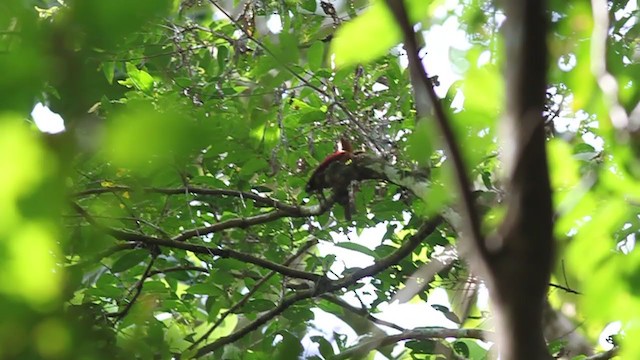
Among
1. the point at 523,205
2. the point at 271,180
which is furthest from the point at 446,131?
the point at 271,180

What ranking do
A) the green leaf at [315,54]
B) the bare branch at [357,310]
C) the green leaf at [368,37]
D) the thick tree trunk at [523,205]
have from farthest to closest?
the bare branch at [357,310], the green leaf at [315,54], the green leaf at [368,37], the thick tree trunk at [523,205]

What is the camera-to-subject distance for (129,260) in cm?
Result: 162

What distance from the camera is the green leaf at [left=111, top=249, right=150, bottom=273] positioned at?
1.62 metres

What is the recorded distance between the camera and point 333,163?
156cm

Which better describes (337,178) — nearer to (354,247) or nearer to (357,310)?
(354,247)

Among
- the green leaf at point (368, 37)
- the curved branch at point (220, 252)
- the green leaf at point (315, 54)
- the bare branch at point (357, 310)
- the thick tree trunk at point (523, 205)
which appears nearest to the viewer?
the thick tree trunk at point (523, 205)

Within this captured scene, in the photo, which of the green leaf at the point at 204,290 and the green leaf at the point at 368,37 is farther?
the green leaf at the point at 204,290

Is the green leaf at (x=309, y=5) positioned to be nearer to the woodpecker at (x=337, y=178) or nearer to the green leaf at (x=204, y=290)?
the woodpecker at (x=337, y=178)

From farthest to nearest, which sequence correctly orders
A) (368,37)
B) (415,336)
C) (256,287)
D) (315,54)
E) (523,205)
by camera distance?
(256,287), (415,336), (315,54), (368,37), (523,205)

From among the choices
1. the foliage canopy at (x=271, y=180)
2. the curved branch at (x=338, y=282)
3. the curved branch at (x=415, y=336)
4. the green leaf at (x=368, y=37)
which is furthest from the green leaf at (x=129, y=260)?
the green leaf at (x=368, y=37)

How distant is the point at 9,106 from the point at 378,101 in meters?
1.36

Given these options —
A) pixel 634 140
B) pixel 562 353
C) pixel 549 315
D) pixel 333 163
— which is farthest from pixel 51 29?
pixel 562 353

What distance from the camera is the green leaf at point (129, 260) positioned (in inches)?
63.9

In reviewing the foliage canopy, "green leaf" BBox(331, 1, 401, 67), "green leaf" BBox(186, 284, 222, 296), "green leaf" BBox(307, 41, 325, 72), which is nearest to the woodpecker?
the foliage canopy
